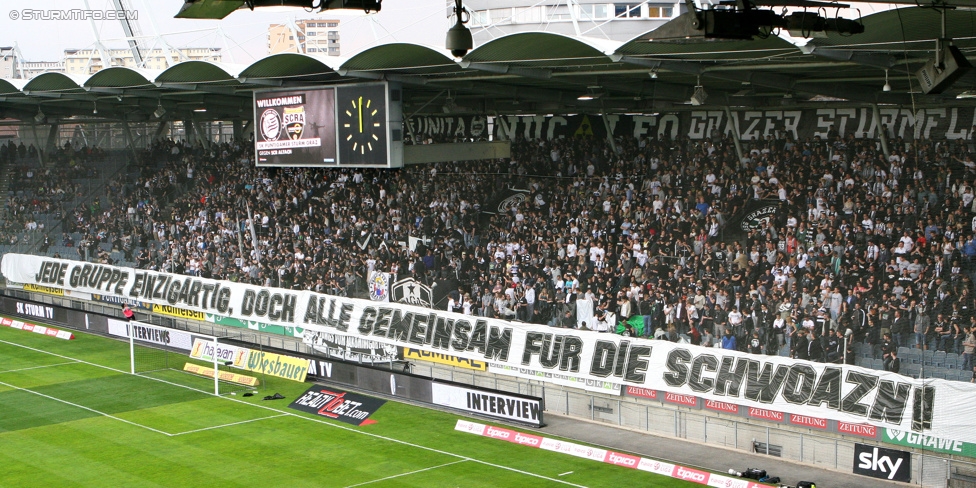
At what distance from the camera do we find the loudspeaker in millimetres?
14930

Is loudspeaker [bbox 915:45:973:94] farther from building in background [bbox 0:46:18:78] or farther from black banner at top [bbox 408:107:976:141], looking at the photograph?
building in background [bbox 0:46:18:78]

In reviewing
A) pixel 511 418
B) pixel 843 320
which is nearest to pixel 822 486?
pixel 843 320

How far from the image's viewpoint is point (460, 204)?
34.9 m

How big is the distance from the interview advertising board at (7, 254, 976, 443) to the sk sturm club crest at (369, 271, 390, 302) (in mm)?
1804

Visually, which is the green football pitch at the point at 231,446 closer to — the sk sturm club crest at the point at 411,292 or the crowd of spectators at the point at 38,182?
the sk sturm club crest at the point at 411,292

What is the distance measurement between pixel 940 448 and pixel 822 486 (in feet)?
7.06

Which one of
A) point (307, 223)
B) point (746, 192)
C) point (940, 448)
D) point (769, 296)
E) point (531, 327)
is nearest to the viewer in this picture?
point (940, 448)

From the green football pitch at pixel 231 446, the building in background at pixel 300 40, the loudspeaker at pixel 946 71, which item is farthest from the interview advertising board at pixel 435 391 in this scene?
the loudspeaker at pixel 946 71

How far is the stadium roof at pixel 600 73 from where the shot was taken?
1953 cm

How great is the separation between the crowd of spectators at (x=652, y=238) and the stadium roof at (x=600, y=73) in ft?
4.86

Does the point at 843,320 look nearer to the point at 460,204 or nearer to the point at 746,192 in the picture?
the point at 746,192

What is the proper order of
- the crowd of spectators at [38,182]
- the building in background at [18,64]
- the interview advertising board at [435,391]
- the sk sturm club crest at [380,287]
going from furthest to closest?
the crowd of spectators at [38,182], the building in background at [18,64], the sk sturm club crest at [380,287], the interview advertising board at [435,391]

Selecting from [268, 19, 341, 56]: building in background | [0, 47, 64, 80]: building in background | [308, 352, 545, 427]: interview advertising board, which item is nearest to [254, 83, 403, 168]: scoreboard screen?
[268, 19, 341, 56]: building in background

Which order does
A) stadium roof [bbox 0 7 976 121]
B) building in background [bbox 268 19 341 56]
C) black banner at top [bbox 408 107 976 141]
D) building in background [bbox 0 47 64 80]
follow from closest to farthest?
stadium roof [bbox 0 7 976 121]
black banner at top [bbox 408 107 976 141]
building in background [bbox 268 19 341 56]
building in background [bbox 0 47 64 80]
